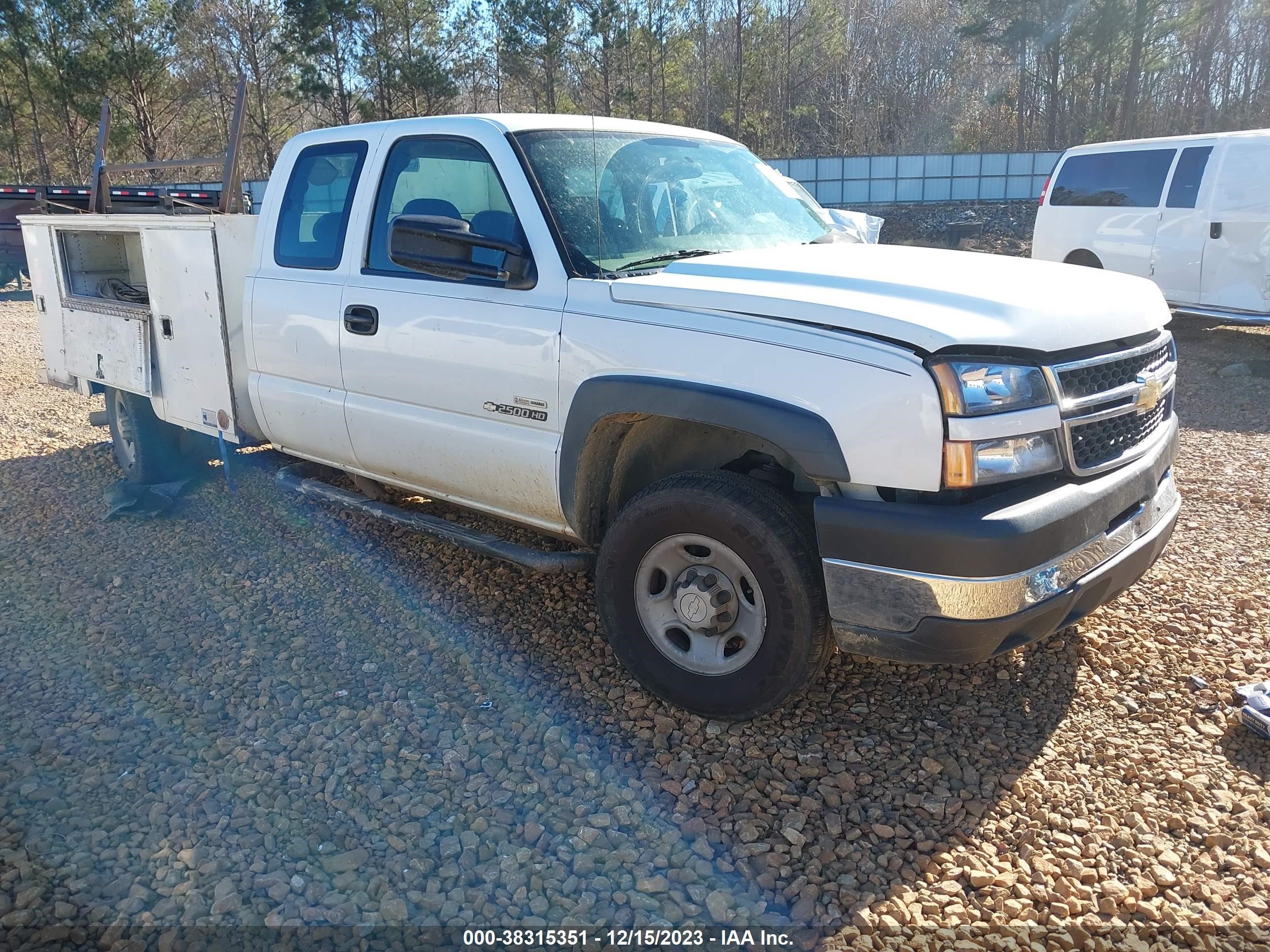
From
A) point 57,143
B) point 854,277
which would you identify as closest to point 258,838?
point 854,277

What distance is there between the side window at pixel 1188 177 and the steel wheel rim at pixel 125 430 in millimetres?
9819

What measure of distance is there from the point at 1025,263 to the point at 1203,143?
308 inches

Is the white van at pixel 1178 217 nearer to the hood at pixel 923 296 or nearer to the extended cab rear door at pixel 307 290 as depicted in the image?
the hood at pixel 923 296

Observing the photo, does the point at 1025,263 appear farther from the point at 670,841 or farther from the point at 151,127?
the point at 151,127

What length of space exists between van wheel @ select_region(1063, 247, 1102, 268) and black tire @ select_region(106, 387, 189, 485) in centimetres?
925

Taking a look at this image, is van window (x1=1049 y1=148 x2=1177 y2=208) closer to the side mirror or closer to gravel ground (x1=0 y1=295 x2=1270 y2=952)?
gravel ground (x1=0 y1=295 x2=1270 y2=952)

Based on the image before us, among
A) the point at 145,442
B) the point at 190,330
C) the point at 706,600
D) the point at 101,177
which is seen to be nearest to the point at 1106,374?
the point at 706,600

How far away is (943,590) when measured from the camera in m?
2.77

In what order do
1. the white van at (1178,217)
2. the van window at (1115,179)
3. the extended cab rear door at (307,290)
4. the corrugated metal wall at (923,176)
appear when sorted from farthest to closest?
the corrugated metal wall at (923,176) < the van window at (1115,179) < the white van at (1178,217) < the extended cab rear door at (307,290)

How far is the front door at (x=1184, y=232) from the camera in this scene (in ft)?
31.9

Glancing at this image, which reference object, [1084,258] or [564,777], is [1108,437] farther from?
[1084,258]

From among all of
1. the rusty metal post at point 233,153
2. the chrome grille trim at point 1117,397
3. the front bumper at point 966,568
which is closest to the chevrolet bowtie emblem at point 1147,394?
the chrome grille trim at point 1117,397

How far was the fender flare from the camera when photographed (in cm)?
289

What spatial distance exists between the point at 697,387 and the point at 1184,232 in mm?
8889
